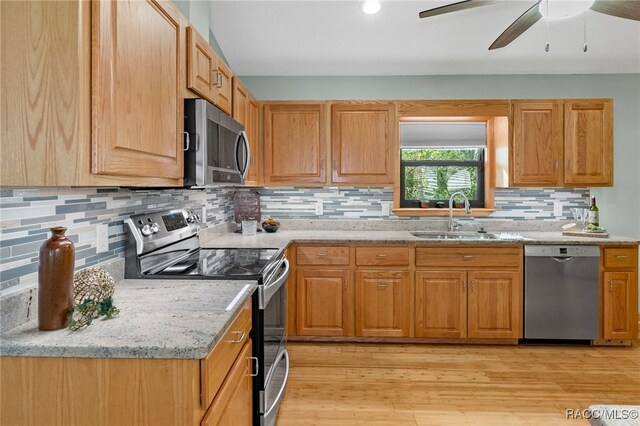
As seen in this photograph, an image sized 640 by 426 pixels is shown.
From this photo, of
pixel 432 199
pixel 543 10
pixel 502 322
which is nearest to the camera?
pixel 543 10

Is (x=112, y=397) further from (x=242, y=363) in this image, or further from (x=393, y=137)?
(x=393, y=137)

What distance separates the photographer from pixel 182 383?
103 cm

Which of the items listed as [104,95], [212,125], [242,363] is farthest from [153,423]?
[212,125]

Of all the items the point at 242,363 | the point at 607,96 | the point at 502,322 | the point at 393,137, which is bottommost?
the point at 502,322

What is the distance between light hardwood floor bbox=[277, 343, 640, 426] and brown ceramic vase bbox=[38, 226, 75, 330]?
1.43 meters

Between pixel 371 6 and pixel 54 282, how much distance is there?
2.74 metres

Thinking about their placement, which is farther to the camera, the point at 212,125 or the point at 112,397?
the point at 212,125

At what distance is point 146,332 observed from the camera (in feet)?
3.68

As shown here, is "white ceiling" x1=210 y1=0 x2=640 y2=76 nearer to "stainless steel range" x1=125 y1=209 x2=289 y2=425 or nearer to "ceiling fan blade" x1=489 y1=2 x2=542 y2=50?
"ceiling fan blade" x1=489 y1=2 x2=542 y2=50

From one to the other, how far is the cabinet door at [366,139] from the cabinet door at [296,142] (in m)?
0.13

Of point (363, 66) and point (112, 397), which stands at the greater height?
point (363, 66)

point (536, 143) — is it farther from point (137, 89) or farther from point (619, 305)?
point (137, 89)

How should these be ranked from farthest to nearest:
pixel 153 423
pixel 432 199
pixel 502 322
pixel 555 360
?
pixel 432 199 < pixel 502 322 < pixel 555 360 < pixel 153 423

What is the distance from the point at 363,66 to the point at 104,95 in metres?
2.91
